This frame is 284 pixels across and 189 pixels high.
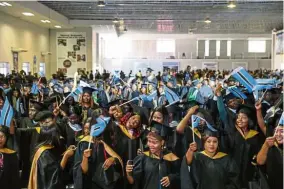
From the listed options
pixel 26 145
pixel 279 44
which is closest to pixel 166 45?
pixel 279 44

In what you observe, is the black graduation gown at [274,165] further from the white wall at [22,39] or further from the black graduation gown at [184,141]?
the white wall at [22,39]

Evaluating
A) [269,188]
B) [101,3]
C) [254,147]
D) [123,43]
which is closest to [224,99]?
[254,147]

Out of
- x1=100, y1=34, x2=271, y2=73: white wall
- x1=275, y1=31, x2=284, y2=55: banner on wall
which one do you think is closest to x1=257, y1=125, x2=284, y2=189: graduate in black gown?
x1=275, y1=31, x2=284, y2=55: banner on wall

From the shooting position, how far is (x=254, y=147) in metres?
6.36

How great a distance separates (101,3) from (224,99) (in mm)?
8208

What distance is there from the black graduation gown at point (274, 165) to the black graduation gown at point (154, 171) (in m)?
1.20

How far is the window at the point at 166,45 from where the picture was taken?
1764 inches

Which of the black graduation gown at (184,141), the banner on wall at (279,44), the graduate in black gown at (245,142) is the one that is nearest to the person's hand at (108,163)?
the black graduation gown at (184,141)

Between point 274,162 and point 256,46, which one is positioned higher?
point 256,46

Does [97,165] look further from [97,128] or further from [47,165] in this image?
[47,165]

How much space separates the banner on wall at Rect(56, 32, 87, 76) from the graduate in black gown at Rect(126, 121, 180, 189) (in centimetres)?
2345

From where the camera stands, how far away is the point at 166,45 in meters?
45.0

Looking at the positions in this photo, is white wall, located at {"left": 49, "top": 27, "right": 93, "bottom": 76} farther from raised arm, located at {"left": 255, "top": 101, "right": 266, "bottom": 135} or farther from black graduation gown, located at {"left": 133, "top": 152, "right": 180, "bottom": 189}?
black graduation gown, located at {"left": 133, "top": 152, "right": 180, "bottom": 189}

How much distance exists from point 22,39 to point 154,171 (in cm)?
1867
